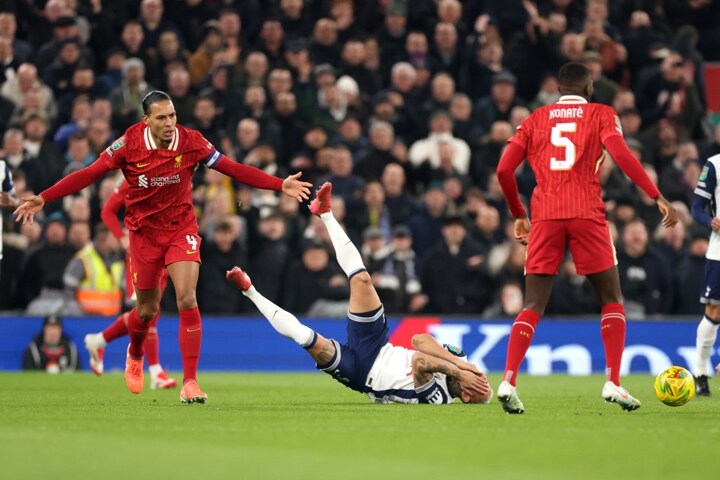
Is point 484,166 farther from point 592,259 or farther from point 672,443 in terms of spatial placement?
point 672,443

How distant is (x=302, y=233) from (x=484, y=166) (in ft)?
10.1

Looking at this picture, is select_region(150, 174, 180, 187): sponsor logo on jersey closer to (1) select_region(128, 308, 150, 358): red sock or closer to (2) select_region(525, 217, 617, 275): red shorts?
(1) select_region(128, 308, 150, 358): red sock

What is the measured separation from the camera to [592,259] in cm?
984

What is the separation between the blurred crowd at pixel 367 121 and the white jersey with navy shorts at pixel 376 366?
277 inches

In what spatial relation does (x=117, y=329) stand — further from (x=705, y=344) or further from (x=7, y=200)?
(x=705, y=344)

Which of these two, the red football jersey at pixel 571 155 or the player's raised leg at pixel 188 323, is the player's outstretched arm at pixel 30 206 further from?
the red football jersey at pixel 571 155

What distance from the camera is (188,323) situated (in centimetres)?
1130

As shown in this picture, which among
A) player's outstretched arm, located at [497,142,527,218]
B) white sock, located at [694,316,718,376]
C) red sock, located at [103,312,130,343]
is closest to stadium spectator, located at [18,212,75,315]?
red sock, located at [103,312,130,343]

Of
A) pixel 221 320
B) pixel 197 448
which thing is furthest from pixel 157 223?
pixel 221 320

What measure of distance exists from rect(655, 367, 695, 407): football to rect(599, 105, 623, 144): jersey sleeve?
2.01m

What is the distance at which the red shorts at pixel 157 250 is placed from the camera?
1129 cm

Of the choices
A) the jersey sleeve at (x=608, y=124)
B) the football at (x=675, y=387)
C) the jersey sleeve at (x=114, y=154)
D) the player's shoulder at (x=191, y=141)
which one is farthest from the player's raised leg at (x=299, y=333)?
the jersey sleeve at (x=608, y=124)

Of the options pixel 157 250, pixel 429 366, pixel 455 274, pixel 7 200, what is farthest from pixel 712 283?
pixel 7 200

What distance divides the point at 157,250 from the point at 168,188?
21.1 inches
